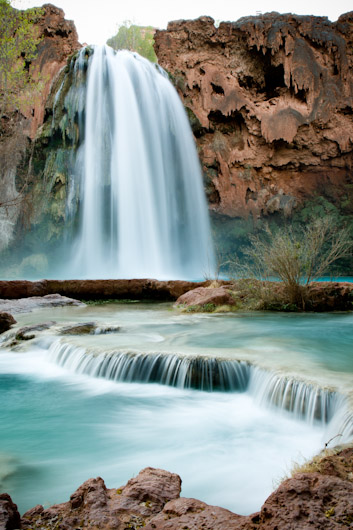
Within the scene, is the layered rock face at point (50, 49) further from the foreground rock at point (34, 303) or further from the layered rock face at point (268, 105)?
the foreground rock at point (34, 303)

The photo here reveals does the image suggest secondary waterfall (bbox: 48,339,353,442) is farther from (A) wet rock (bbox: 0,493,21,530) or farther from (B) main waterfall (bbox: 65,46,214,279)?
(B) main waterfall (bbox: 65,46,214,279)

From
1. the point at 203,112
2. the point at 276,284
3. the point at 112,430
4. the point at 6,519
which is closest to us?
the point at 6,519

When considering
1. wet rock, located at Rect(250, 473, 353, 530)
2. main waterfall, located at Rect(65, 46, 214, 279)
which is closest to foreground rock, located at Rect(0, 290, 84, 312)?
main waterfall, located at Rect(65, 46, 214, 279)

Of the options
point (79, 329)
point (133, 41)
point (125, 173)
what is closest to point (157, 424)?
point (79, 329)

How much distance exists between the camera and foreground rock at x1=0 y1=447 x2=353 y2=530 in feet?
5.25

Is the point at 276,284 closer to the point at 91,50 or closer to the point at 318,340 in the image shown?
the point at 318,340

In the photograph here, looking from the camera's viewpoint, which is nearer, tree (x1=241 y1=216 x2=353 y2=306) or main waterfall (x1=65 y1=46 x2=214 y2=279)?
tree (x1=241 y1=216 x2=353 y2=306)

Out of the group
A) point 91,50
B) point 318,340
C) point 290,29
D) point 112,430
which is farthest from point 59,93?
point 112,430

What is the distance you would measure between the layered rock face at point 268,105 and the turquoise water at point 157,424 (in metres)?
17.7

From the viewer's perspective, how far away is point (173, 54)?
78.1 feet

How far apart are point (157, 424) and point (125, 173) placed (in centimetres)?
1817

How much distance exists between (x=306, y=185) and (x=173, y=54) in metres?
10.4

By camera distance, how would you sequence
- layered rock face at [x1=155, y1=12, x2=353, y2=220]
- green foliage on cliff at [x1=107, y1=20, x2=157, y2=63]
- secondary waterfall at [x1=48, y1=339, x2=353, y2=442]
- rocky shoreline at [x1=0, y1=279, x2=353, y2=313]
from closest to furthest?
Answer: 1. secondary waterfall at [x1=48, y1=339, x2=353, y2=442]
2. rocky shoreline at [x1=0, y1=279, x2=353, y2=313]
3. layered rock face at [x1=155, y1=12, x2=353, y2=220]
4. green foliage on cliff at [x1=107, y1=20, x2=157, y2=63]

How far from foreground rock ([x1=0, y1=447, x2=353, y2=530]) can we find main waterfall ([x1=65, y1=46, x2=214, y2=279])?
18.3m
